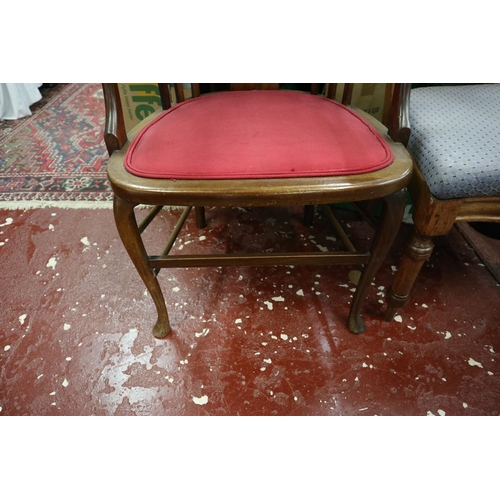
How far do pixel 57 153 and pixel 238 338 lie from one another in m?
1.61

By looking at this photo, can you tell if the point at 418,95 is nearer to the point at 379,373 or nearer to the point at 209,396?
the point at 379,373

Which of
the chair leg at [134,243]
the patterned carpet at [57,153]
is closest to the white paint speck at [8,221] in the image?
the patterned carpet at [57,153]

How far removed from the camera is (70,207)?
1.58 m

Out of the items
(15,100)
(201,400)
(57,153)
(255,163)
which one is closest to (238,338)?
(201,400)

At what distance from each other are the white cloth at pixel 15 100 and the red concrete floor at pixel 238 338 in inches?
54.9

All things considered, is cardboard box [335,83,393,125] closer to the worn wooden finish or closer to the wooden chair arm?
the wooden chair arm

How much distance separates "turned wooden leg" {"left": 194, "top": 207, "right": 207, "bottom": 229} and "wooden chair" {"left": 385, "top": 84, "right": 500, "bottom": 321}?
31.2 inches

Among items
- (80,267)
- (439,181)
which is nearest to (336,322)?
(439,181)

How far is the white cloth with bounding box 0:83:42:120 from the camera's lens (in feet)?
7.28

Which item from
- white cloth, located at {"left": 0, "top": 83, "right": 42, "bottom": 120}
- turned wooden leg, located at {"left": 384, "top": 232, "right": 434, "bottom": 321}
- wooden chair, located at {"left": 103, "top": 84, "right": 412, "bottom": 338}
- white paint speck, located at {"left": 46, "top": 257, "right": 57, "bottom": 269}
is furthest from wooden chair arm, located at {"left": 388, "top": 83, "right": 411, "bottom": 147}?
white cloth, located at {"left": 0, "top": 83, "right": 42, "bottom": 120}

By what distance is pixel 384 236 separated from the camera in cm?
81

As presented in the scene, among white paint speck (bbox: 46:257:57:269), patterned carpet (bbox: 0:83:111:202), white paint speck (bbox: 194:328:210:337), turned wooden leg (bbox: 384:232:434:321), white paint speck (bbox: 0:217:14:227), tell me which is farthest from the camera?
patterned carpet (bbox: 0:83:111:202)

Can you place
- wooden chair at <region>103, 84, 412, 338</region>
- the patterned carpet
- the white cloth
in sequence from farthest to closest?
1. the white cloth
2. the patterned carpet
3. wooden chair at <region>103, 84, 412, 338</region>

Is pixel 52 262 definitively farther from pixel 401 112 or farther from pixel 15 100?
pixel 15 100
